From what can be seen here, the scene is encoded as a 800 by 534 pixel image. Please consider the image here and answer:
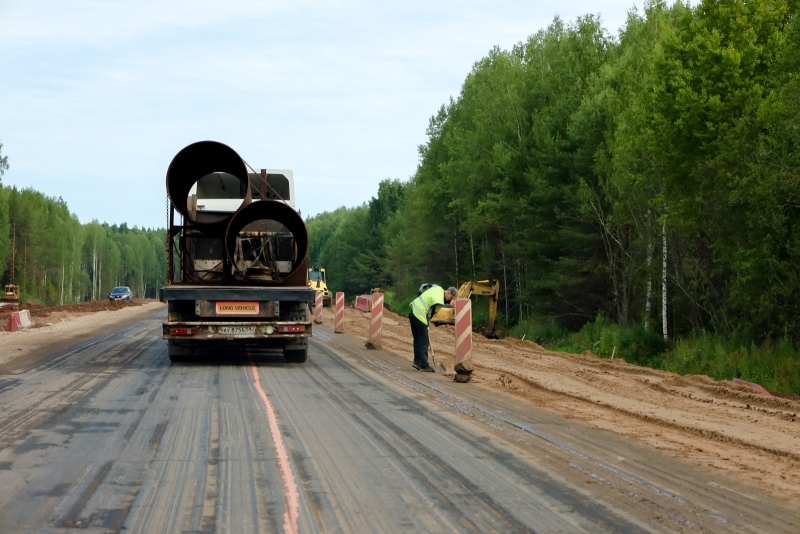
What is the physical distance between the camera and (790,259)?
67.6 ft

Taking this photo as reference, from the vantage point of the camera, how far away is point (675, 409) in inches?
496

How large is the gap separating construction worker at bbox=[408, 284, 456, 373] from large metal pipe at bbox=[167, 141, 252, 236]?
12.9 feet

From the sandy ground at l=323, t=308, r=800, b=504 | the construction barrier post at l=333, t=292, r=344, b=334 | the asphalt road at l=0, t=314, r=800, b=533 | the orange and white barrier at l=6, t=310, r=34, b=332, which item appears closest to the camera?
the asphalt road at l=0, t=314, r=800, b=533

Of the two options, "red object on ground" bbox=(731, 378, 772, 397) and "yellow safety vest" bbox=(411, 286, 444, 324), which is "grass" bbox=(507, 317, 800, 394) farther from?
"yellow safety vest" bbox=(411, 286, 444, 324)

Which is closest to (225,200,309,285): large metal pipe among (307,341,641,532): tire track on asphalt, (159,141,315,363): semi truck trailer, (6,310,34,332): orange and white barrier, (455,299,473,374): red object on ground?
(159,141,315,363): semi truck trailer

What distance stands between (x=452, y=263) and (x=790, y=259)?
4344 centimetres

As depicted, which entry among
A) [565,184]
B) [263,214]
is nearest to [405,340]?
[263,214]

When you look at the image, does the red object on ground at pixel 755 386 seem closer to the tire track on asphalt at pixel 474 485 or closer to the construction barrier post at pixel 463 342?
the construction barrier post at pixel 463 342

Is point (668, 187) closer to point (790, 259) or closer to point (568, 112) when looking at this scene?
point (790, 259)

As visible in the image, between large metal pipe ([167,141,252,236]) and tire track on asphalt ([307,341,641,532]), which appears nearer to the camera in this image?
tire track on asphalt ([307,341,641,532])

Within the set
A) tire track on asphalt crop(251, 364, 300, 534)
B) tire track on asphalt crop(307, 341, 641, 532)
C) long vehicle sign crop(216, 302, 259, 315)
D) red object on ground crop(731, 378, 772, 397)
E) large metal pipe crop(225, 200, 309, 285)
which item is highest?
large metal pipe crop(225, 200, 309, 285)

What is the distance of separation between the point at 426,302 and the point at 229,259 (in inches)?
154

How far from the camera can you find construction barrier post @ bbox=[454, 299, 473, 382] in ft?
50.7

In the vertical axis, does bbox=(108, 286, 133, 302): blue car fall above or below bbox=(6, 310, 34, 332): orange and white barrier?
above
